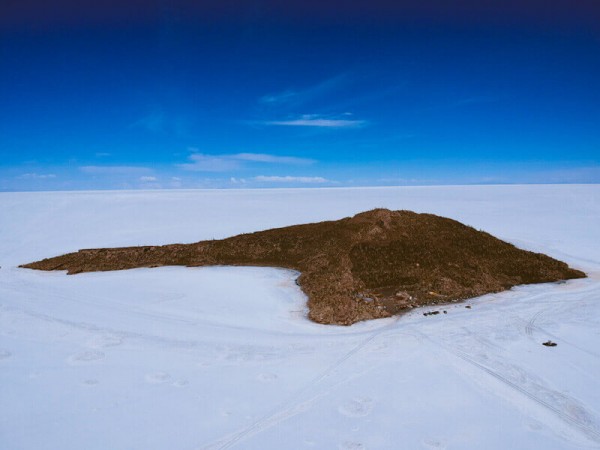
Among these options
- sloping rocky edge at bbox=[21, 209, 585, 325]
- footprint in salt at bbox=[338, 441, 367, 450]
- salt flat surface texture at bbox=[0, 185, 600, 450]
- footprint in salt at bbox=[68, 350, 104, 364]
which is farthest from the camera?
sloping rocky edge at bbox=[21, 209, 585, 325]

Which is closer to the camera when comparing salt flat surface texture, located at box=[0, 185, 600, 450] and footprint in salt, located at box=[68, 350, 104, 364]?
salt flat surface texture, located at box=[0, 185, 600, 450]

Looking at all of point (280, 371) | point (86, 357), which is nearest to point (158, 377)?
point (86, 357)

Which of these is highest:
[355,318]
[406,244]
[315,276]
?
[406,244]

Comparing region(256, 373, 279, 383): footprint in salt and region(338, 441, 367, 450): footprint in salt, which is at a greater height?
region(256, 373, 279, 383): footprint in salt

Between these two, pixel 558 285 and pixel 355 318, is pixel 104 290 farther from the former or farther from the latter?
pixel 558 285

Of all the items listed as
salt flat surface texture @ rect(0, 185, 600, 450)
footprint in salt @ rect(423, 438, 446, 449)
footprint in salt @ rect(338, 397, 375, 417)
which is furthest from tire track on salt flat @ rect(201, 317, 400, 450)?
footprint in salt @ rect(423, 438, 446, 449)

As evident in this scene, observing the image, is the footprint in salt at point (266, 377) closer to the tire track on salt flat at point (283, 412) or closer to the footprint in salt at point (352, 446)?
the tire track on salt flat at point (283, 412)

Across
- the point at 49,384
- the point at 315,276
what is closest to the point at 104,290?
the point at 49,384

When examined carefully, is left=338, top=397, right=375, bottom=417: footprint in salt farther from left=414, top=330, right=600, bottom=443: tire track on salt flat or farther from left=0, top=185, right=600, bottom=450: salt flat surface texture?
left=414, top=330, right=600, bottom=443: tire track on salt flat
